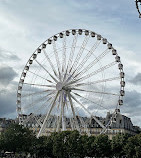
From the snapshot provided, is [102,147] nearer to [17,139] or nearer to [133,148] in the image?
[133,148]

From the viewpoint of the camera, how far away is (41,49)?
68062 millimetres

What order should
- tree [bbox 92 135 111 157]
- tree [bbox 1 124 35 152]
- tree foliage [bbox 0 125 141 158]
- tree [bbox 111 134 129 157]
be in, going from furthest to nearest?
1. tree [bbox 1 124 35 152]
2. tree [bbox 92 135 111 157]
3. tree [bbox 111 134 129 157]
4. tree foliage [bbox 0 125 141 158]

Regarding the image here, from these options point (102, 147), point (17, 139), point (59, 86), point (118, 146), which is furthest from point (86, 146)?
point (17, 139)

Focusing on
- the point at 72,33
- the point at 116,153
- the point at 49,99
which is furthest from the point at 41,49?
the point at 116,153

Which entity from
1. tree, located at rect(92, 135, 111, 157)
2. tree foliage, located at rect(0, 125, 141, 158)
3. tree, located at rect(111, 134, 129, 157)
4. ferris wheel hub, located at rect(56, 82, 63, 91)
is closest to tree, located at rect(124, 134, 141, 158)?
tree foliage, located at rect(0, 125, 141, 158)

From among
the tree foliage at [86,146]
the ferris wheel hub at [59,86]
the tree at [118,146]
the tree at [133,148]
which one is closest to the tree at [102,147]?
the tree foliage at [86,146]

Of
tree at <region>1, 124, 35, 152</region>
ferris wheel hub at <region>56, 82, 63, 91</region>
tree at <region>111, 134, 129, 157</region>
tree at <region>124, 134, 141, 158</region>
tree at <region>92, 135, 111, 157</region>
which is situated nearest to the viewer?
ferris wheel hub at <region>56, 82, 63, 91</region>

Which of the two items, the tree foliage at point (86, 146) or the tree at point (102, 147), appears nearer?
the tree foliage at point (86, 146)

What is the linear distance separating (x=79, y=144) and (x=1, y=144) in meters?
20.0

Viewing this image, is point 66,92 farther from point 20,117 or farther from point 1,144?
point 1,144

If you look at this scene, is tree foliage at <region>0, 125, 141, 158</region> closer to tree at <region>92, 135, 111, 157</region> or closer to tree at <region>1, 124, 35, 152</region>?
tree at <region>92, 135, 111, 157</region>

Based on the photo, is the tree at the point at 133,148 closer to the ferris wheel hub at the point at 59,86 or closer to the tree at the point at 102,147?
the tree at the point at 102,147

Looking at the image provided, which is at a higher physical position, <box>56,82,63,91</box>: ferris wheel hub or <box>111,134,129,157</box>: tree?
<box>56,82,63,91</box>: ferris wheel hub

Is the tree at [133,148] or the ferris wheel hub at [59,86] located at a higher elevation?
the ferris wheel hub at [59,86]
